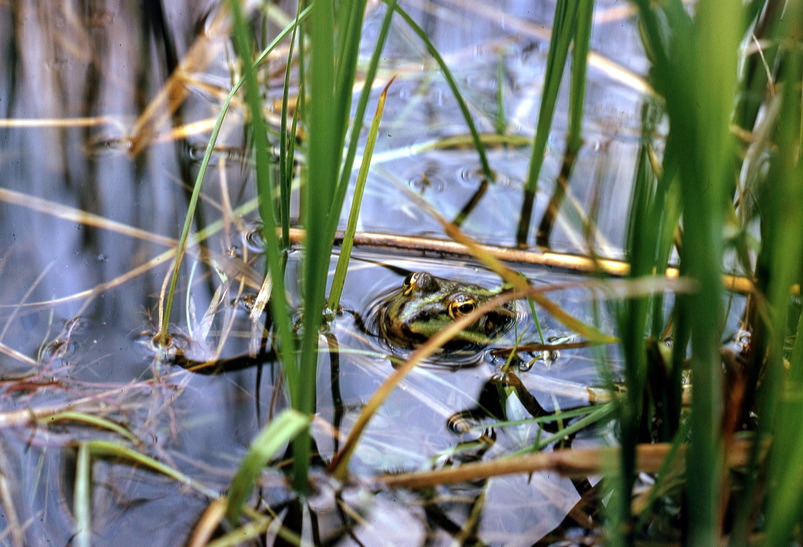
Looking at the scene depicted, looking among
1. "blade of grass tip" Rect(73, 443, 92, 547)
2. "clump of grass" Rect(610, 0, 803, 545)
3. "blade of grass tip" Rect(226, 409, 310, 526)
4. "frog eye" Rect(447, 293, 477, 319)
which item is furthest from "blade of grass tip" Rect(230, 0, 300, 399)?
"frog eye" Rect(447, 293, 477, 319)

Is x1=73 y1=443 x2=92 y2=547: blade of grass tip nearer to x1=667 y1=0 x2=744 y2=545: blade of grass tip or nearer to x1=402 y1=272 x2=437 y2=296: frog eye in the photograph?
x1=402 y1=272 x2=437 y2=296: frog eye

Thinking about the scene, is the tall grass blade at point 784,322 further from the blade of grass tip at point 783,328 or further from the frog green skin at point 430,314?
the frog green skin at point 430,314

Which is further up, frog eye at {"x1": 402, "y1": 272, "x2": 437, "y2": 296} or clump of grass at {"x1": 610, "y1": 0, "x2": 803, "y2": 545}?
clump of grass at {"x1": 610, "y1": 0, "x2": 803, "y2": 545}

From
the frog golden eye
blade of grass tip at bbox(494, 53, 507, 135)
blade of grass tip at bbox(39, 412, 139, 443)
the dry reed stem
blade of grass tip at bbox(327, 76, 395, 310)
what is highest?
blade of grass tip at bbox(494, 53, 507, 135)

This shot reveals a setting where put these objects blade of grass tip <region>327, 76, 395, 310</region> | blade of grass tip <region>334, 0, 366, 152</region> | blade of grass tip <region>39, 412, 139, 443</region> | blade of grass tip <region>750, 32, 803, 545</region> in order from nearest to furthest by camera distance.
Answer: blade of grass tip <region>750, 32, 803, 545</region>
blade of grass tip <region>334, 0, 366, 152</region>
blade of grass tip <region>39, 412, 139, 443</region>
blade of grass tip <region>327, 76, 395, 310</region>

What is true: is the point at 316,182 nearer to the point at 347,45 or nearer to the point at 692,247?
the point at 347,45

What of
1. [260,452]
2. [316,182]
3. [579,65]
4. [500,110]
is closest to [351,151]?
[316,182]

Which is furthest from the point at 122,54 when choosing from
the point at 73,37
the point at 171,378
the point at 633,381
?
the point at 633,381
